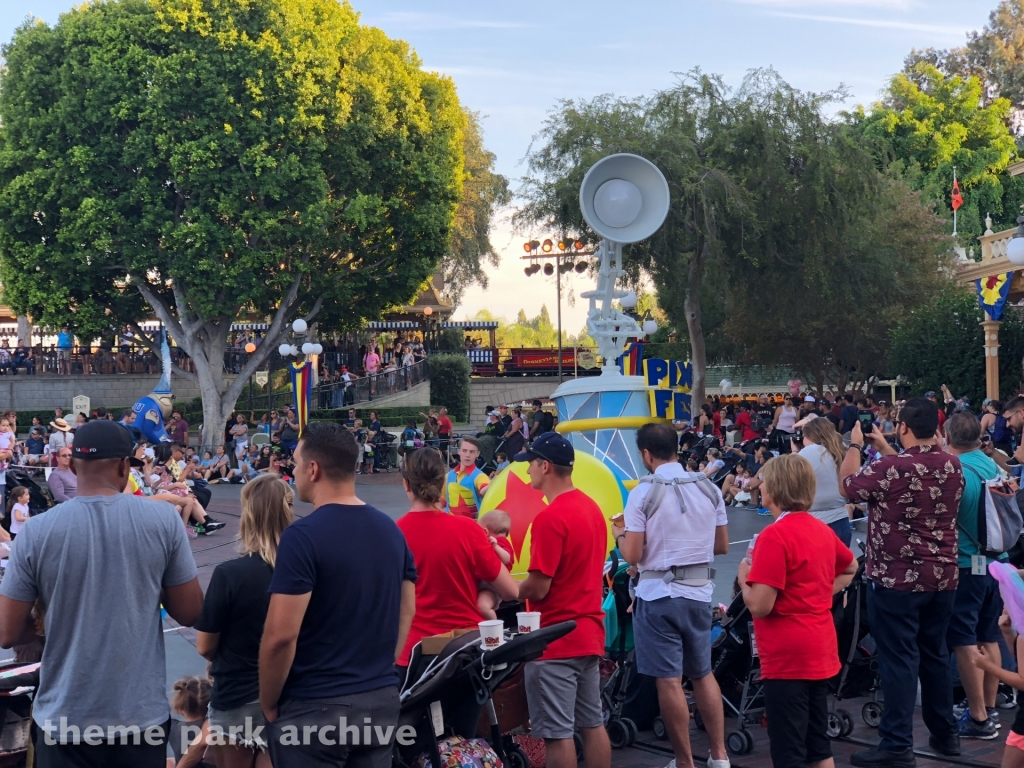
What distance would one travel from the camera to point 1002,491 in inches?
232

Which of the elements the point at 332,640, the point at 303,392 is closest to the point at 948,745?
the point at 332,640

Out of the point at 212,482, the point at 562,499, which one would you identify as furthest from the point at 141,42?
the point at 562,499

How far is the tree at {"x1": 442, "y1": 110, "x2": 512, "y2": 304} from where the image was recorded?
44781 mm

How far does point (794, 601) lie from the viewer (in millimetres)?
4762

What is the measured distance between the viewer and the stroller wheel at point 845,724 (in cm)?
598

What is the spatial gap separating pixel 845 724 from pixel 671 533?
1.70m

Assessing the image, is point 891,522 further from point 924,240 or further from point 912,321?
point 924,240

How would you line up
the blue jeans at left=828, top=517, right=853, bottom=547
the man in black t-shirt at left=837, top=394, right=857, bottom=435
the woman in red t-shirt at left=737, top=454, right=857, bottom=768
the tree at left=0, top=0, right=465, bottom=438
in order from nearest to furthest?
the woman in red t-shirt at left=737, top=454, right=857, bottom=768
the blue jeans at left=828, top=517, right=853, bottom=547
the man in black t-shirt at left=837, top=394, right=857, bottom=435
the tree at left=0, top=0, right=465, bottom=438

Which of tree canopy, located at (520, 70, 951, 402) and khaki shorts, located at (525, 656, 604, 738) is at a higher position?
tree canopy, located at (520, 70, 951, 402)

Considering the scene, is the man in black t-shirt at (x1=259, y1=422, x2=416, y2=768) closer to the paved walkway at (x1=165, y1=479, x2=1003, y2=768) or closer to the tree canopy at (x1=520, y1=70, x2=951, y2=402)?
the paved walkway at (x1=165, y1=479, x2=1003, y2=768)

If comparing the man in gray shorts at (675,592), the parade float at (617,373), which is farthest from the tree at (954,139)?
the man in gray shorts at (675,592)

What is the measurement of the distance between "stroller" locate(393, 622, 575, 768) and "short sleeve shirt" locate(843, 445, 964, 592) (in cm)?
196

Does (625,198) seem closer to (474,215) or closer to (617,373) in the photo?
(617,373)

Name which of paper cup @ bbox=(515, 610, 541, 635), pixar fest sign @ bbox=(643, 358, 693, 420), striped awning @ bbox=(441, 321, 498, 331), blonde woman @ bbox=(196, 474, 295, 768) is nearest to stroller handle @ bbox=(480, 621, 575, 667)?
paper cup @ bbox=(515, 610, 541, 635)
